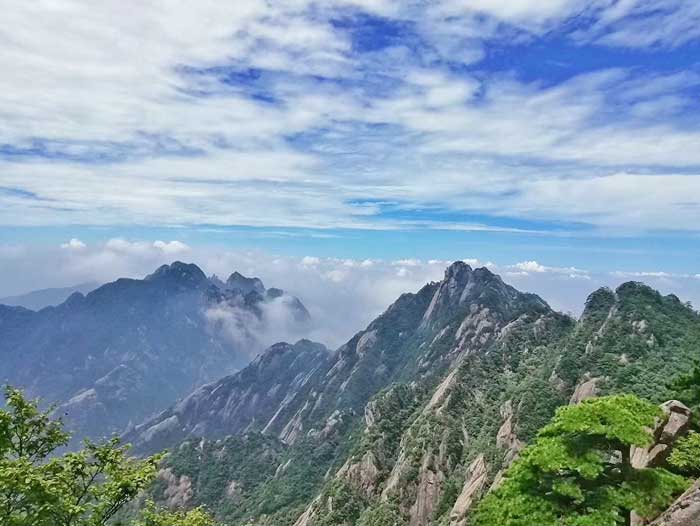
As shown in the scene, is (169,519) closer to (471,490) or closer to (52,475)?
(52,475)

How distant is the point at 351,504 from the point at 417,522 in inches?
658

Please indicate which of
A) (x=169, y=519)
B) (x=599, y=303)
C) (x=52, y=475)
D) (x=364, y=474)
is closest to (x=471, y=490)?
(x=364, y=474)

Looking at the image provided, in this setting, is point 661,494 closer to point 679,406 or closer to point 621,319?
point 679,406

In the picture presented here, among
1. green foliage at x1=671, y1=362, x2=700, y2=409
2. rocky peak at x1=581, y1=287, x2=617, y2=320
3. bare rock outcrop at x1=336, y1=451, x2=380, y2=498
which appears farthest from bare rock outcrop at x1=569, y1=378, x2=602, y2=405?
bare rock outcrop at x1=336, y1=451, x2=380, y2=498

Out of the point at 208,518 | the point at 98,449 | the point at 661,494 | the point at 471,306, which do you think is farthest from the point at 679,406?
the point at 471,306

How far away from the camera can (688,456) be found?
2405cm

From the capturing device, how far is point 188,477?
17650 cm

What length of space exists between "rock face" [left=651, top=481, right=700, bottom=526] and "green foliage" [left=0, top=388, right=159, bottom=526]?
20.8 meters

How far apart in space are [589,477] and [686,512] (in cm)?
450

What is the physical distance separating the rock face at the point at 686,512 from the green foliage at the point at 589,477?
2.21 m

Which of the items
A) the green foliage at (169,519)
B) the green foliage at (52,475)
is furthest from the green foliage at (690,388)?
the green foliage at (52,475)

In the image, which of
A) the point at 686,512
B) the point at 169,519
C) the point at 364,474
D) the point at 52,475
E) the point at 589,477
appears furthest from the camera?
the point at 364,474

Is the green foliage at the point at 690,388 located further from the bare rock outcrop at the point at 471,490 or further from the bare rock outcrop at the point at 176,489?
the bare rock outcrop at the point at 176,489

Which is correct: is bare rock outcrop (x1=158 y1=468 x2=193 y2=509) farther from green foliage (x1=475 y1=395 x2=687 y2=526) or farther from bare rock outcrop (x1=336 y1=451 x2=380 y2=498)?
green foliage (x1=475 y1=395 x2=687 y2=526)
